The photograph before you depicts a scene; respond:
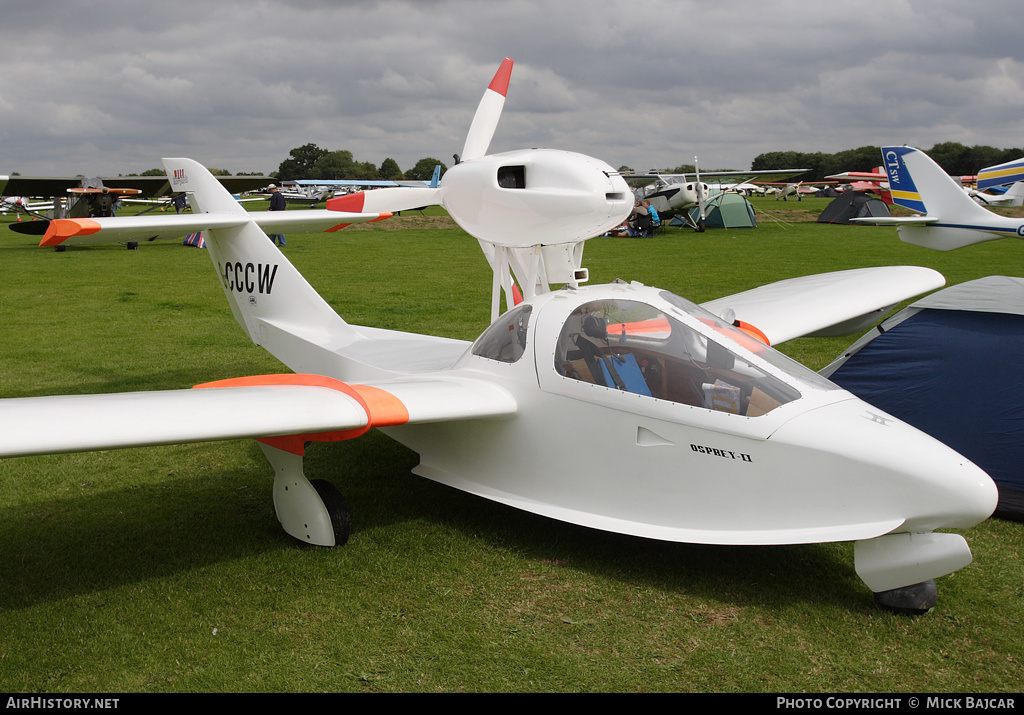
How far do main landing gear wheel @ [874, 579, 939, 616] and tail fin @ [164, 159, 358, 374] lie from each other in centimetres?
491

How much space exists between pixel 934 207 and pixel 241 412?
2090 centimetres

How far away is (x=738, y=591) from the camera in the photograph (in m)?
4.27

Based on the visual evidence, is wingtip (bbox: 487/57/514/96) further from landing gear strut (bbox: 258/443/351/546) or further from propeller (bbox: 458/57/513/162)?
landing gear strut (bbox: 258/443/351/546)

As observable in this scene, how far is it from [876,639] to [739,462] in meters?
1.10

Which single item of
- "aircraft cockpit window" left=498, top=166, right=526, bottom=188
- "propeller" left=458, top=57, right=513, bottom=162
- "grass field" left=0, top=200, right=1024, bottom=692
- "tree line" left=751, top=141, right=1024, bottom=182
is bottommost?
"grass field" left=0, top=200, right=1024, bottom=692

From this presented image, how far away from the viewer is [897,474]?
369 centimetres

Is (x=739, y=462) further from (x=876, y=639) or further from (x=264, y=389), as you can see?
(x=264, y=389)

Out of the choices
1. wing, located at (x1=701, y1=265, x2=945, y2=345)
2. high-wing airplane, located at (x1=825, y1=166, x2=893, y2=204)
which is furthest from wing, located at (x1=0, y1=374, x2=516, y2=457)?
high-wing airplane, located at (x1=825, y1=166, x2=893, y2=204)

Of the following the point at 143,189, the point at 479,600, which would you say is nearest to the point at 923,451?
the point at 479,600

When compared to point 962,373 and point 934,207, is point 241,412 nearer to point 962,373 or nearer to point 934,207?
point 962,373

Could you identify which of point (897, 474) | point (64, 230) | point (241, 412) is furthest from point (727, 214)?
point (241, 412)

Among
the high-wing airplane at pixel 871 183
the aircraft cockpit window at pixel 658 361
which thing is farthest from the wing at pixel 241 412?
the high-wing airplane at pixel 871 183

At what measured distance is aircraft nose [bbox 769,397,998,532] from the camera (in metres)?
3.65

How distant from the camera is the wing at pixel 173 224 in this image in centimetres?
503
